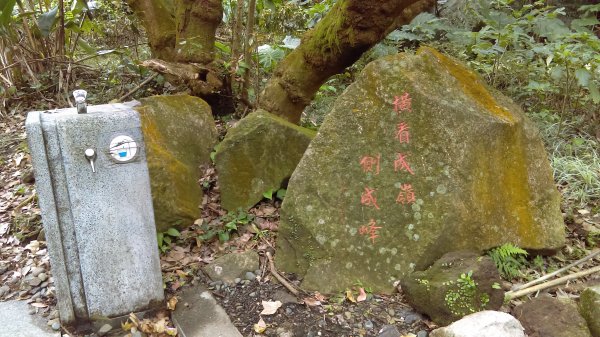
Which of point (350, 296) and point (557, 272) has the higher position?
point (557, 272)

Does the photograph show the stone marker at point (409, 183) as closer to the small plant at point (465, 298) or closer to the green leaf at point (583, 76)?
the small plant at point (465, 298)

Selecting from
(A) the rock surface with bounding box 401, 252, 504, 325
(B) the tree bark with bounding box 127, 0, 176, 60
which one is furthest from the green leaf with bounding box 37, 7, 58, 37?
(A) the rock surface with bounding box 401, 252, 504, 325

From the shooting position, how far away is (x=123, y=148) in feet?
8.66

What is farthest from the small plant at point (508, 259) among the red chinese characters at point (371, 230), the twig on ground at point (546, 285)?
the red chinese characters at point (371, 230)

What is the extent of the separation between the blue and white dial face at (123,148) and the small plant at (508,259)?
249 cm

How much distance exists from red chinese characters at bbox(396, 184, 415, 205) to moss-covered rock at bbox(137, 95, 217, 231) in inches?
70.5

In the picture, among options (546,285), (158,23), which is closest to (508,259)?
(546,285)

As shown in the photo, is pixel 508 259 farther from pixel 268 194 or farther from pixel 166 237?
pixel 166 237

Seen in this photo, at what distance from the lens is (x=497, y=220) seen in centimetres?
315

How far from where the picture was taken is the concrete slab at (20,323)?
2898 mm

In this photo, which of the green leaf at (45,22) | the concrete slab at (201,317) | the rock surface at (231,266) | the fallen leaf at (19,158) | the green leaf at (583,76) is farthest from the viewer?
the green leaf at (45,22)

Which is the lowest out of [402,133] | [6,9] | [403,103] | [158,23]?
[402,133]

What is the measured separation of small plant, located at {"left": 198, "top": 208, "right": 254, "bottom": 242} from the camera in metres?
3.75

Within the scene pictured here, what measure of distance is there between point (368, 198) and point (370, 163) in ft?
0.82
